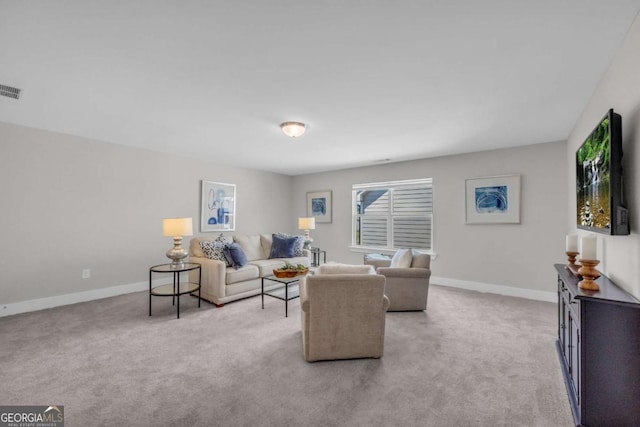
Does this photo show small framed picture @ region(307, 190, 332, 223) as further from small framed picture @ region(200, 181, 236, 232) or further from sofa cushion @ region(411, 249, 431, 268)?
sofa cushion @ region(411, 249, 431, 268)

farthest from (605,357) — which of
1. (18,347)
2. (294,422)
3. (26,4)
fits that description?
(18,347)

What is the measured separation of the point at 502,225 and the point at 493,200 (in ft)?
1.36

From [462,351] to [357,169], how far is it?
4.23 m

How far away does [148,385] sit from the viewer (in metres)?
2.01

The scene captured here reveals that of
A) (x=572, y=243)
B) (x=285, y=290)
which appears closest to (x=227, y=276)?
(x=285, y=290)

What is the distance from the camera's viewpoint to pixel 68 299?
12.5 feet

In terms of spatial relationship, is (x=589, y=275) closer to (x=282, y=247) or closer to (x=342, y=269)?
(x=342, y=269)

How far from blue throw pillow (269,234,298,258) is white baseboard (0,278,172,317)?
1992mm

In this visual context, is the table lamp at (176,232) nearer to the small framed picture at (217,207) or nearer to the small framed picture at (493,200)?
the small framed picture at (217,207)

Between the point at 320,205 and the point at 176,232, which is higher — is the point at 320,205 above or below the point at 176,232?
above

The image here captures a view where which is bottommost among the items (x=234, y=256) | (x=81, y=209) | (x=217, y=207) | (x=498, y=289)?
(x=498, y=289)

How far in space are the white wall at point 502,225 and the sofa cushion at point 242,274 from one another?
3.13m

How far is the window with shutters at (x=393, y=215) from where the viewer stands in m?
5.31

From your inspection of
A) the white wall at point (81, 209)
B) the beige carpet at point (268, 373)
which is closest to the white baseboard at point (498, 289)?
the beige carpet at point (268, 373)
